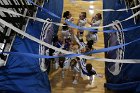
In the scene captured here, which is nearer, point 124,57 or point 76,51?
point 124,57

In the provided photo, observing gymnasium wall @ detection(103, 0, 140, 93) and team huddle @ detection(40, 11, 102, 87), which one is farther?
team huddle @ detection(40, 11, 102, 87)

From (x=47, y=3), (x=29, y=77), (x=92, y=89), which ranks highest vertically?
(x=47, y=3)

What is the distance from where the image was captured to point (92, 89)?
4.86 m

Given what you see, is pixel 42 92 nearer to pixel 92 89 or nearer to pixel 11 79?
pixel 11 79

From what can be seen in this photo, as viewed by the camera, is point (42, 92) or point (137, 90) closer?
point (137, 90)

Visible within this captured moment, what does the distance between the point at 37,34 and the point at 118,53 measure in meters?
1.59

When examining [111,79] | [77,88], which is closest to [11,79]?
[77,88]

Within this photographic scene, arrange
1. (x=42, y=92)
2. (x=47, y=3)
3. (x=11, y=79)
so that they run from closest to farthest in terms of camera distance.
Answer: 1. (x=11, y=79)
2. (x=42, y=92)
3. (x=47, y=3)

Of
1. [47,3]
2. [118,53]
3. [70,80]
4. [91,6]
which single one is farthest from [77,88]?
[91,6]

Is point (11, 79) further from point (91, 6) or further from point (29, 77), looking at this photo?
point (91, 6)

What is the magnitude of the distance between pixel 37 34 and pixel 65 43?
628 mm

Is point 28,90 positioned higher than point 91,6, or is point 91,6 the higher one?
point 91,6

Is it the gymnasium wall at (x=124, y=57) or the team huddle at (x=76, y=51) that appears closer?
the gymnasium wall at (x=124, y=57)

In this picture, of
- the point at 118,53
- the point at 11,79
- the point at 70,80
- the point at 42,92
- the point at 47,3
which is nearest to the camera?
the point at 11,79
